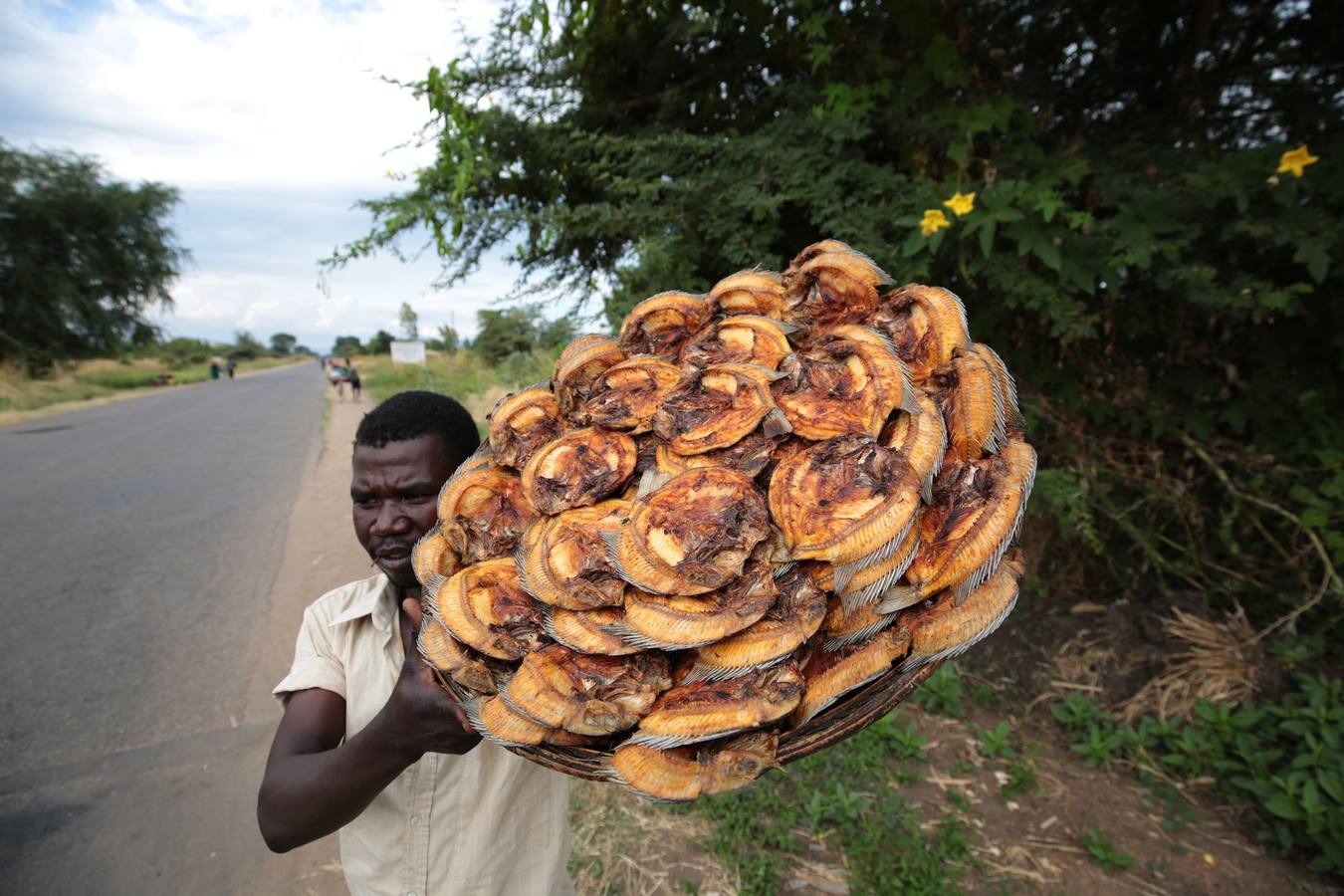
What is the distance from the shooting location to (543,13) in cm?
323

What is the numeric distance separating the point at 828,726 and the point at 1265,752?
3.26 meters

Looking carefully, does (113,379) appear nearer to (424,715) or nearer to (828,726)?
(424,715)

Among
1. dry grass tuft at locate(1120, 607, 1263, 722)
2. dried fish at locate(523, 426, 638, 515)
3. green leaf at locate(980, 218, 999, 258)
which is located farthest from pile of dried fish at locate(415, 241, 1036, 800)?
dry grass tuft at locate(1120, 607, 1263, 722)

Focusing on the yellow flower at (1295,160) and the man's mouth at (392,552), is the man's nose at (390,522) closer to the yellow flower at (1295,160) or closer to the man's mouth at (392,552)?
the man's mouth at (392,552)

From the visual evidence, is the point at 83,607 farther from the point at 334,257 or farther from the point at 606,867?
the point at 606,867

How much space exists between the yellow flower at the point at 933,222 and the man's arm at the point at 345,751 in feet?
8.05

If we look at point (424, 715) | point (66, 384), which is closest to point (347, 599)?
point (424, 715)

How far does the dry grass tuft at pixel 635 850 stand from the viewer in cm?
263

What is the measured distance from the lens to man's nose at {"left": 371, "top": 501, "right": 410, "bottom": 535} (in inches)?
55.6

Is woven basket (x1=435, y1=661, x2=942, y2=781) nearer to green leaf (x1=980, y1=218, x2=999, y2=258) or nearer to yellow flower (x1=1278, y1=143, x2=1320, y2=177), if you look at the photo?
green leaf (x1=980, y1=218, x2=999, y2=258)

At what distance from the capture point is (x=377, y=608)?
5.04 feet

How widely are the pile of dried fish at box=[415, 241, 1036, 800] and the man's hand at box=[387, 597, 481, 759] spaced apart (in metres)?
0.04

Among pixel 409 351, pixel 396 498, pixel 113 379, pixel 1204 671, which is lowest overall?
pixel 113 379

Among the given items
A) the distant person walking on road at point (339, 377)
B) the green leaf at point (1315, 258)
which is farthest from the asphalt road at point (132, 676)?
the distant person walking on road at point (339, 377)
